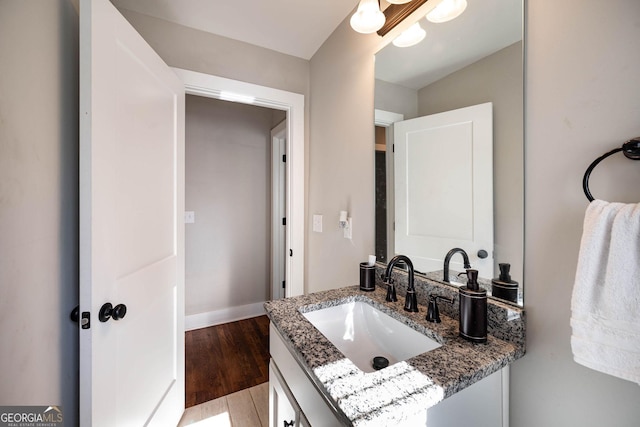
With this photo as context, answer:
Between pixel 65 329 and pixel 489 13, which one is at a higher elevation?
pixel 489 13

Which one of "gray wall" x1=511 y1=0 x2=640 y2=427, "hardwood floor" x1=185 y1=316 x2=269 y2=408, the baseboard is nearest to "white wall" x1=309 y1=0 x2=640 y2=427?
"gray wall" x1=511 y1=0 x2=640 y2=427

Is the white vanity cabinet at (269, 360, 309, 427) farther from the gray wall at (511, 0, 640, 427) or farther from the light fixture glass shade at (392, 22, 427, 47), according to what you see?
the light fixture glass shade at (392, 22, 427, 47)

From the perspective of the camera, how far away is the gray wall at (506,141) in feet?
2.37

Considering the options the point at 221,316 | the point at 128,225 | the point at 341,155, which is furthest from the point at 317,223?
the point at 221,316

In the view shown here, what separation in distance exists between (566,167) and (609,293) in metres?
0.31

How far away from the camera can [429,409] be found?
0.58 m

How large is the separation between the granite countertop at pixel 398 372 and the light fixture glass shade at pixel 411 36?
3.73 feet

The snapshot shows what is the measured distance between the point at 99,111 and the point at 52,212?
384mm

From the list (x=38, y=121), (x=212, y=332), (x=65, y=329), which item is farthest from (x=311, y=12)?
(x=212, y=332)

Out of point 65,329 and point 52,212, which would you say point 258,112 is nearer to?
point 52,212

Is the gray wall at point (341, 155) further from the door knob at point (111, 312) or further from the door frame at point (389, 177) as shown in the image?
the door knob at point (111, 312)

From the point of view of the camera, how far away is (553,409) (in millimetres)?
646

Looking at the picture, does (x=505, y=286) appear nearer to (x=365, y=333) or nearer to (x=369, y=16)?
(x=365, y=333)

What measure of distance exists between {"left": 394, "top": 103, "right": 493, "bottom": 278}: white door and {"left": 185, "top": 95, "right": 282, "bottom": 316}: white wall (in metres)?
1.97
